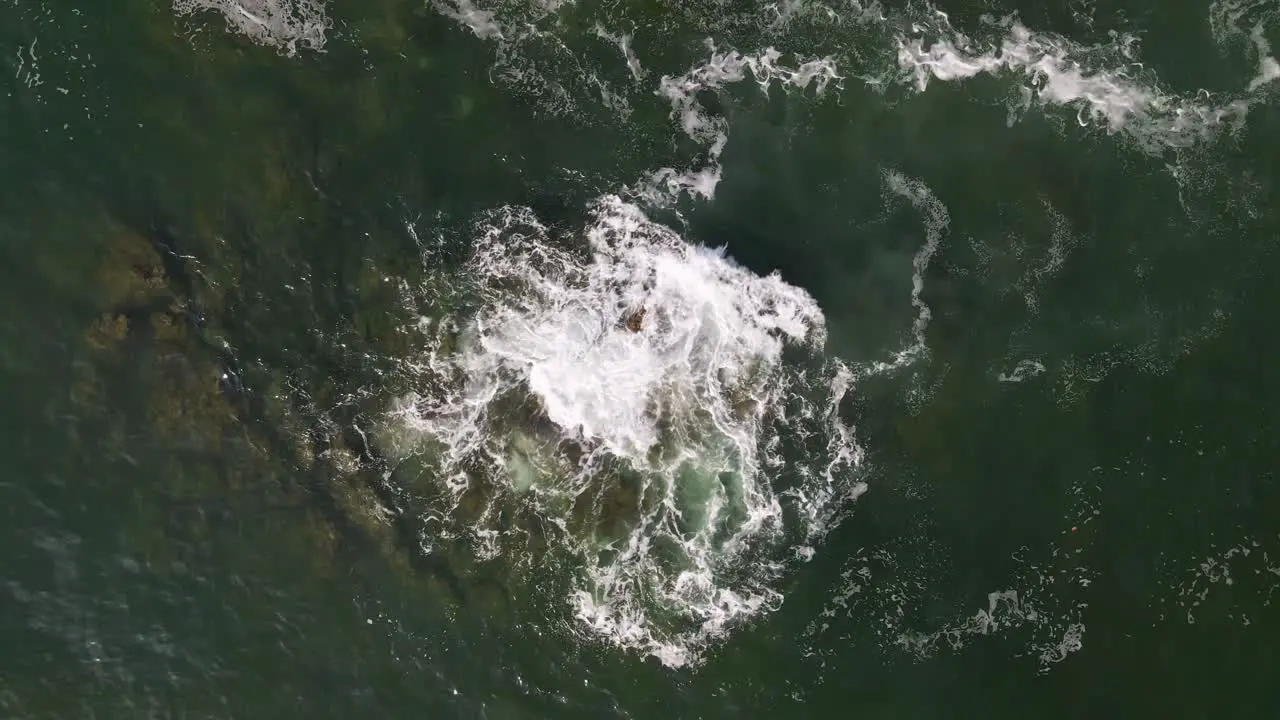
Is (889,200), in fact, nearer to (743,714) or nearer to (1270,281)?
(1270,281)

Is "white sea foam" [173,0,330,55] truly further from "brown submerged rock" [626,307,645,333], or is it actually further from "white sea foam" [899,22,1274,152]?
"white sea foam" [899,22,1274,152]

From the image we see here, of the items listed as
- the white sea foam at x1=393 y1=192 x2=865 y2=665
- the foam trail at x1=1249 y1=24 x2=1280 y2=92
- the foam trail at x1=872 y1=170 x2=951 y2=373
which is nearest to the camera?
the foam trail at x1=1249 y1=24 x2=1280 y2=92

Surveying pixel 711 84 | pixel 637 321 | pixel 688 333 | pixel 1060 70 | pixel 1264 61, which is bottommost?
pixel 637 321

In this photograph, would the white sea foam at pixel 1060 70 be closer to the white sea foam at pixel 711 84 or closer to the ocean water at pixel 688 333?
the ocean water at pixel 688 333

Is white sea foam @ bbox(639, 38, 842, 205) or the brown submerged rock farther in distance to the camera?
the brown submerged rock

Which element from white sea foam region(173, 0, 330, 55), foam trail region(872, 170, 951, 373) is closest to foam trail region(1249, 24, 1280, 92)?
foam trail region(872, 170, 951, 373)

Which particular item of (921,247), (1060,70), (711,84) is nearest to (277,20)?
(711,84)

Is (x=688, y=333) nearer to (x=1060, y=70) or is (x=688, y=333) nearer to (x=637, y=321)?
(x=637, y=321)
